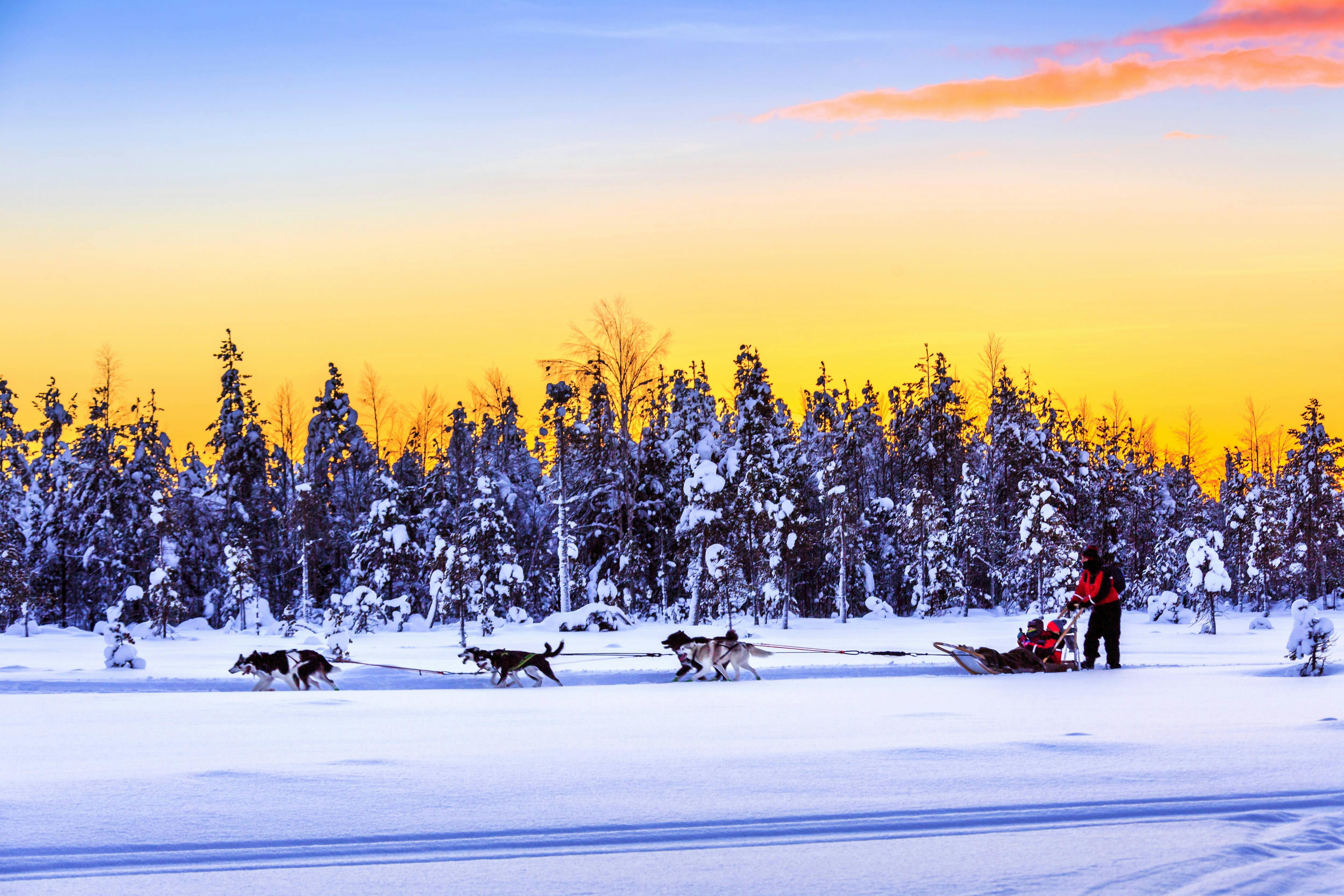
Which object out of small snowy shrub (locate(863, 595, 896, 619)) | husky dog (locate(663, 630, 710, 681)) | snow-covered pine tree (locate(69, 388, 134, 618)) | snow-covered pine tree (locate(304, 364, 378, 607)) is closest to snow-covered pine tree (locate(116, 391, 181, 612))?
snow-covered pine tree (locate(69, 388, 134, 618))

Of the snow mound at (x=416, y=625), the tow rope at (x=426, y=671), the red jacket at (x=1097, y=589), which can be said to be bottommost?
the snow mound at (x=416, y=625)

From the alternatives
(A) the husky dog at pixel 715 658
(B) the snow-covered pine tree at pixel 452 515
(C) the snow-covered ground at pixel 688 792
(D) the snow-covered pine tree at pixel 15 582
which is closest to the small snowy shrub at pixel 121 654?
(C) the snow-covered ground at pixel 688 792

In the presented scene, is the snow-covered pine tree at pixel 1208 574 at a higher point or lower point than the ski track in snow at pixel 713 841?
higher

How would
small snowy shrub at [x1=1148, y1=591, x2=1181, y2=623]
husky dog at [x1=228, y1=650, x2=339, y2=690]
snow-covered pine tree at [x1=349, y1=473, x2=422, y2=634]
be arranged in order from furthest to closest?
1. snow-covered pine tree at [x1=349, y1=473, x2=422, y2=634]
2. small snowy shrub at [x1=1148, y1=591, x2=1181, y2=623]
3. husky dog at [x1=228, y1=650, x2=339, y2=690]

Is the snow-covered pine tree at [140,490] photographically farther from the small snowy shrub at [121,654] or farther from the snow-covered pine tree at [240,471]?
the small snowy shrub at [121,654]

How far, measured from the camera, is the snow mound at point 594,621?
91.3 ft

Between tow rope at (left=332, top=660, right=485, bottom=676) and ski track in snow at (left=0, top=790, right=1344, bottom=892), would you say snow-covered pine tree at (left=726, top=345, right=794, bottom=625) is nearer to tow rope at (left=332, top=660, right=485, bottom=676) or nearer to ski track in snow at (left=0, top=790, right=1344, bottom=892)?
tow rope at (left=332, top=660, right=485, bottom=676)

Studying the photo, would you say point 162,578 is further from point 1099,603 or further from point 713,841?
point 713,841

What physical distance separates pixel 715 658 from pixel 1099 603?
4.39m

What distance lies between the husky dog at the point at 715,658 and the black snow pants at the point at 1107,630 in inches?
147

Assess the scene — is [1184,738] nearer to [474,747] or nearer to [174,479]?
[474,747]

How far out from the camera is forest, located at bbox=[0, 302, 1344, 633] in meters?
31.9

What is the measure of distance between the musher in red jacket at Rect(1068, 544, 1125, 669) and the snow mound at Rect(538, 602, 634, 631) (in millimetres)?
16469

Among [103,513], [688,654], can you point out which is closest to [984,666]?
[688,654]
